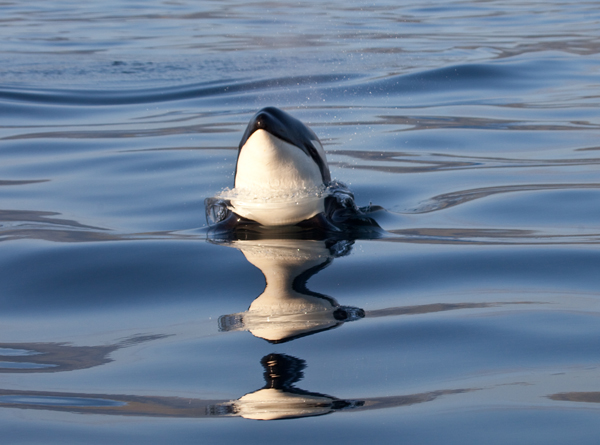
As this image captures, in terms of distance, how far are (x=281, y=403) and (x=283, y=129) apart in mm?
2552

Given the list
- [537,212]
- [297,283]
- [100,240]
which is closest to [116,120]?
[100,240]

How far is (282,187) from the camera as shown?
5125mm

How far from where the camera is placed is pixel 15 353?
3342 mm

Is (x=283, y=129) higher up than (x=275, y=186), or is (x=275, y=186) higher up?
(x=283, y=129)

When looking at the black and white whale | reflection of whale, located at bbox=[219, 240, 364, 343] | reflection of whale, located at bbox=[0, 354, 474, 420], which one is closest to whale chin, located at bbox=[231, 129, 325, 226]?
the black and white whale

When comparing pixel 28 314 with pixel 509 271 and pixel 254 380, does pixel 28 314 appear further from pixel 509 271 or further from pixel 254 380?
pixel 509 271

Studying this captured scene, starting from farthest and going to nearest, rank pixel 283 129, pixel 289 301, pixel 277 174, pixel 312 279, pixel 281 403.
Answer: pixel 277 174, pixel 283 129, pixel 312 279, pixel 289 301, pixel 281 403

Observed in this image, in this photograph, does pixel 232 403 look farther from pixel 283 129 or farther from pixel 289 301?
pixel 283 129

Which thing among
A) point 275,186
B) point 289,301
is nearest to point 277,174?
point 275,186

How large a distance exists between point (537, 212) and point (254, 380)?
3.41m

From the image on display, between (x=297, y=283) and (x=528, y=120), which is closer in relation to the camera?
(x=297, y=283)

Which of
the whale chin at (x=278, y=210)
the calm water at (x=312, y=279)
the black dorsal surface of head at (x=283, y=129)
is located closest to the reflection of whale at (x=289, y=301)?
the calm water at (x=312, y=279)

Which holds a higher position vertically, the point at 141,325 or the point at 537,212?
the point at 537,212

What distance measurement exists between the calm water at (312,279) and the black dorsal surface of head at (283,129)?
0.65 m
